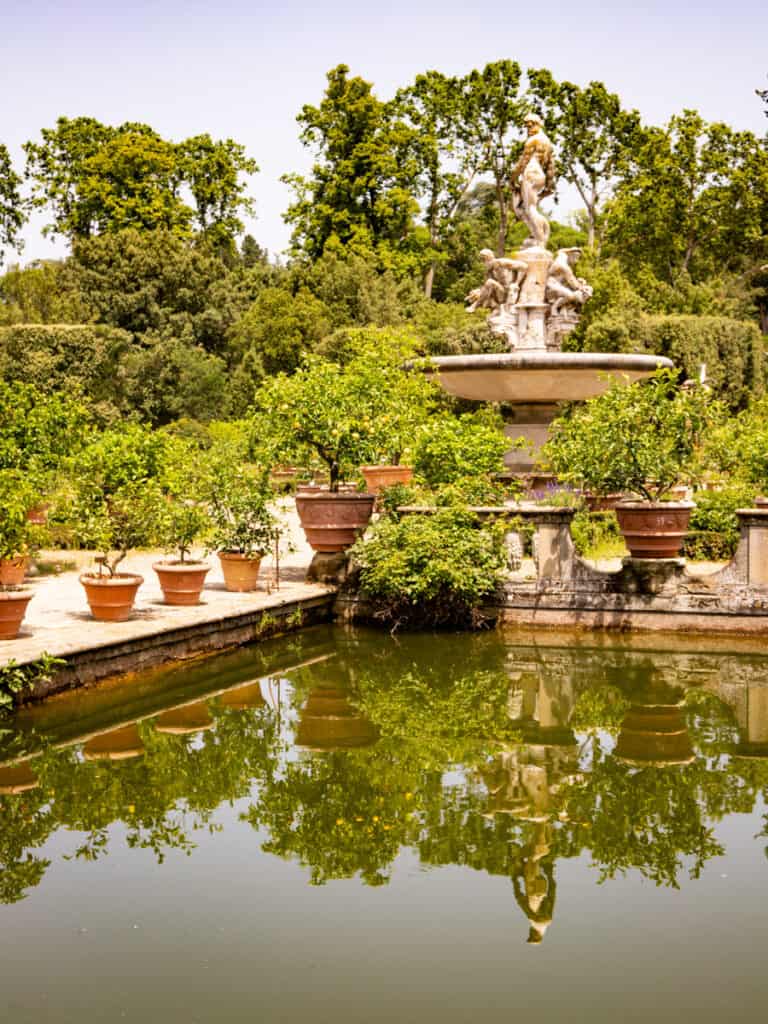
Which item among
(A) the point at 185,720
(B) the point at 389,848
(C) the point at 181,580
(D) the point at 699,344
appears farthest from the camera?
(D) the point at 699,344

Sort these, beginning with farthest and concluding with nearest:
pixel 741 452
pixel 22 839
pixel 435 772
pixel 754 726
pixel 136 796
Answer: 1. pixel 741 452
2. pixel 754 726
3. pixel 435 772
4. pixel 136 796
5. pixel 22 839

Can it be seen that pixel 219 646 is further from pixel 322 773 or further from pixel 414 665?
pixel 322 773

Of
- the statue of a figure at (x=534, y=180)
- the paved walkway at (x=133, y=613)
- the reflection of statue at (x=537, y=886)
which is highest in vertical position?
the statue of a figure at (x=534, y=180)

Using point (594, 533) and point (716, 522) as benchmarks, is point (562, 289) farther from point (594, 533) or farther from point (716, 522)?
point (716, 522)

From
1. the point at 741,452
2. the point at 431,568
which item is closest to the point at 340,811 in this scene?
the point at 431,568

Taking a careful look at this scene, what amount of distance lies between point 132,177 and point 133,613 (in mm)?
34006

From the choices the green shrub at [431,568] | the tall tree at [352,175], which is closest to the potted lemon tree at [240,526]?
the green shrub at [431,568]

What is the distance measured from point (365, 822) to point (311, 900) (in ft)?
2.92

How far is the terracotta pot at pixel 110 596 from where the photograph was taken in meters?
9.13

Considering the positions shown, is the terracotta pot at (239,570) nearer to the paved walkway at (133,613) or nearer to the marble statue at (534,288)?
the paved walkway at (133,613)

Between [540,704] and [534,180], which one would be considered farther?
[534,180]

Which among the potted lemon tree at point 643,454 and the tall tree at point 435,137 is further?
the tall tree at point 435,137

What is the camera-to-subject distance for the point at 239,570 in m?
10.9

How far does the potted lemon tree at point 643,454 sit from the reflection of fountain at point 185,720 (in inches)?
161
